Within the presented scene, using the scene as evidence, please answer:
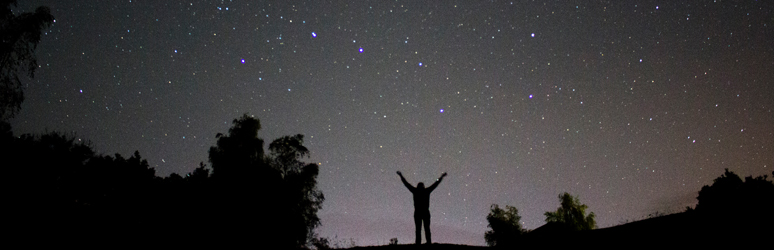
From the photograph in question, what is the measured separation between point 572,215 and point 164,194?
41.5 metres

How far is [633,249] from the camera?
5305mm

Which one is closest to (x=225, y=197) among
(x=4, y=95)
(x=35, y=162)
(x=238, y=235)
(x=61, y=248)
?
(x=238, y=235)

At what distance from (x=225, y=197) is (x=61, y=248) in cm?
1176

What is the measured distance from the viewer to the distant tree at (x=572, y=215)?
39500 mm

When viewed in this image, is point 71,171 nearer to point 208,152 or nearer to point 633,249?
point 208,152

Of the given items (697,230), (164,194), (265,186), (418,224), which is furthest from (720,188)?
(164,194)

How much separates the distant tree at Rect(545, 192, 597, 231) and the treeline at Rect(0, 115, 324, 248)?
105 ft

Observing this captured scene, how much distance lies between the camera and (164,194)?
18.5 meters

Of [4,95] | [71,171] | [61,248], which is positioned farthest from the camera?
[71,171]

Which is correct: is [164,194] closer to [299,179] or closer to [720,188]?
[299,179]

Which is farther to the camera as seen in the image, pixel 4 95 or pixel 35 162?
pixel 35 162

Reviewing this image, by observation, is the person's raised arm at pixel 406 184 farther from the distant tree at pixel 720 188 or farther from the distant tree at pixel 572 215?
the distant tree at pixel 572 215

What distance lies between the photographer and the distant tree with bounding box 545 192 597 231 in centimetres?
3950

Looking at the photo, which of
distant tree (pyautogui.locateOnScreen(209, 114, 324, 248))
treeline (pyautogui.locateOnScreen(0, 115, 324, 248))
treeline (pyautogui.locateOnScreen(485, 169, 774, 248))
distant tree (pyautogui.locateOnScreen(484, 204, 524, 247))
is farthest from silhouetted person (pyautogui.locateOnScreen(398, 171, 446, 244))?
distant tree (pyautogui.locateOnScreen(484, 204, 524, 247))
